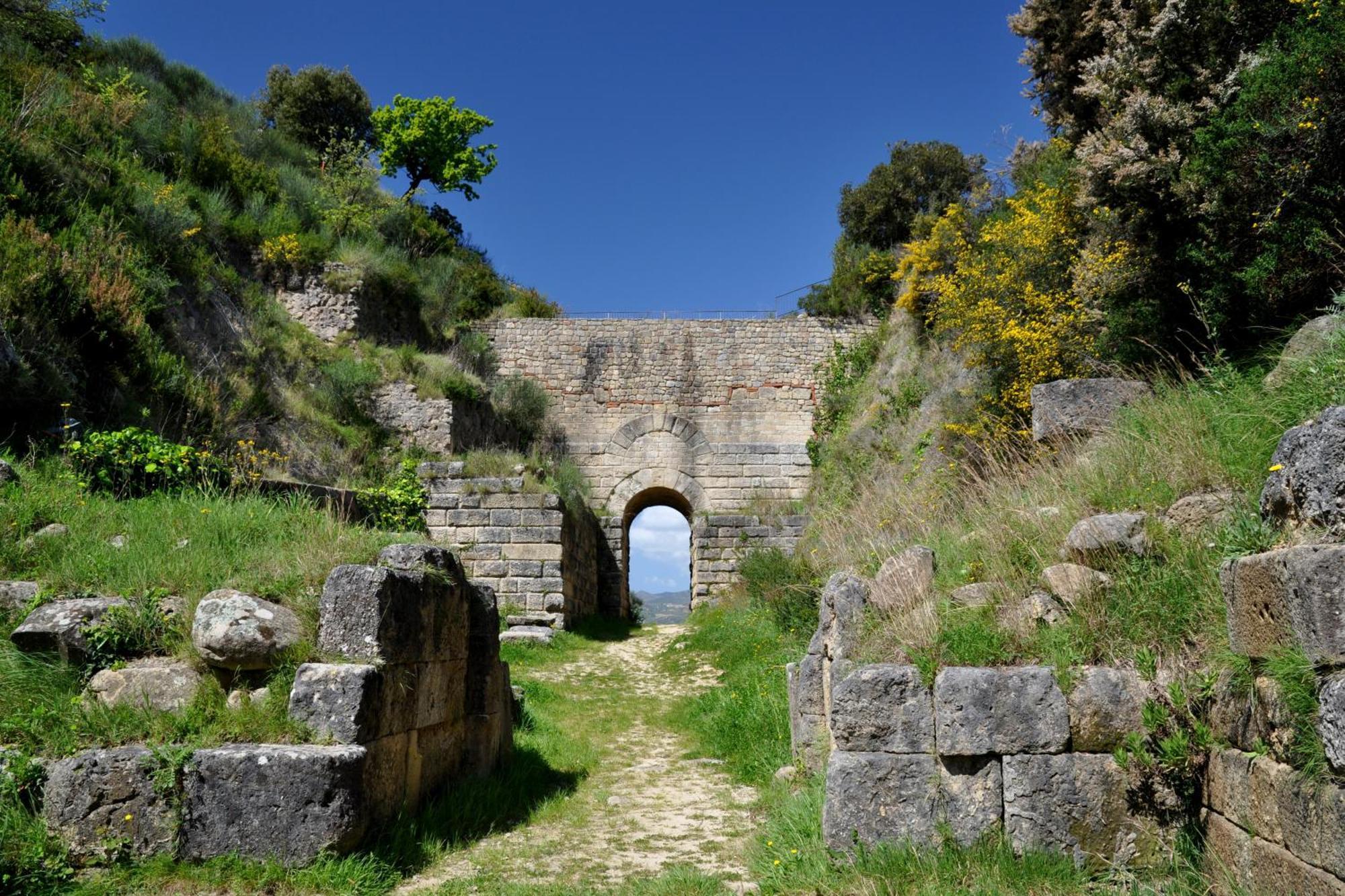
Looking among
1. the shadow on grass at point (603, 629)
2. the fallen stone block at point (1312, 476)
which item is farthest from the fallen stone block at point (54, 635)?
the shadow on grass at point (603, 629)

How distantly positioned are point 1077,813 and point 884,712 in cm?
93

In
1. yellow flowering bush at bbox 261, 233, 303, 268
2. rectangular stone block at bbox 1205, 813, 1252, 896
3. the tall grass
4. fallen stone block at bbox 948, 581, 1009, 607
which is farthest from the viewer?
yellow flowering bush at bbox 261, 233, 303, 268

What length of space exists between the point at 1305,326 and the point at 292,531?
6.58 metres

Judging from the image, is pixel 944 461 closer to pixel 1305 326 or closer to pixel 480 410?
pixel 1305 326

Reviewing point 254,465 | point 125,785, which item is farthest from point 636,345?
point 125,785

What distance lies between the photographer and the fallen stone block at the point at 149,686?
4.45 m

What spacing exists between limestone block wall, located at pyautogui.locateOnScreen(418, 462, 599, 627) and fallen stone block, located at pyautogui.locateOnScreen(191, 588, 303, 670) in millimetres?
9114

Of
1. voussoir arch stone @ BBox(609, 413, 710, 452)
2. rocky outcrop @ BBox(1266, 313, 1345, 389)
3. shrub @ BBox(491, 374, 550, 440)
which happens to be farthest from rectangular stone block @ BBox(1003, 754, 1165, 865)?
shrub @ BBox(491, 374, 550, 440)

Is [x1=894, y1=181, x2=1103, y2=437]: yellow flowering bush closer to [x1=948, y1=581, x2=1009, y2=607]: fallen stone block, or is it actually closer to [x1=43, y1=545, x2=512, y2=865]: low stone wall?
[x1=948, y1=581, x2=1009, y2=607]: fallen stone block

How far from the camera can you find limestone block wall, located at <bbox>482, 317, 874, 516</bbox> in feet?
69.2

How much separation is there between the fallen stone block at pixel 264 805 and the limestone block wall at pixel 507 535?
9.65 metres

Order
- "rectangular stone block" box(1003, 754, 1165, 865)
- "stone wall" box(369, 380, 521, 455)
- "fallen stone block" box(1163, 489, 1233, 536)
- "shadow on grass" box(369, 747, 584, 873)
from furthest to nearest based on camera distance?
"stone wall" box(369, 380, 521, 455), "shadow on grass" box(369, 747, 584, 873), "fallen stone block" box(1163, 489, 1233, 536), "rectangular stone block" box(1003, 754, 1165, 865)

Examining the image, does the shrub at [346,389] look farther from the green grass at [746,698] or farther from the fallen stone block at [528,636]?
the green grass at [746,698]

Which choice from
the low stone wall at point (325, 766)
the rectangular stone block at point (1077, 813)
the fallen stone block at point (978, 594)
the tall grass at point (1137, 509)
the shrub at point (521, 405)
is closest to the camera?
the rectangular stone block at point (1077, 813)
